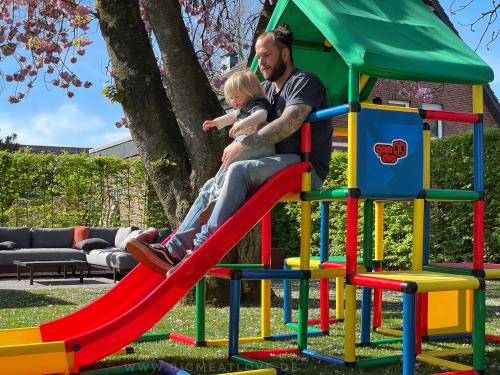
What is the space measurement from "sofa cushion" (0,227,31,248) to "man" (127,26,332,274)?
9.87 metres

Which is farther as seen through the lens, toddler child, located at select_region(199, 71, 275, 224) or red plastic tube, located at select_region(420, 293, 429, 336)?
red plastic tube, located at select_region(420, 293, 429, 336)

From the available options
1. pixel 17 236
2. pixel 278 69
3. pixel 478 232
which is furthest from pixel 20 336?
pixel 17 236

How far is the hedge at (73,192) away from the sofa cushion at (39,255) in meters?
2.79

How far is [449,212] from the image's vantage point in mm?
12750

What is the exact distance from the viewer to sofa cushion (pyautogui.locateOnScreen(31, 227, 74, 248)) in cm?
1409

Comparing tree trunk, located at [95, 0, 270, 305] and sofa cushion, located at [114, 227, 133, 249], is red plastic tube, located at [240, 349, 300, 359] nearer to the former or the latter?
tree trunk, located at [95, 0, 270, 305]

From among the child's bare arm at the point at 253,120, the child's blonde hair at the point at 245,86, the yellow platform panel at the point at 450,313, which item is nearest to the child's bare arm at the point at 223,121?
the child's blonde hair at the point at 245,86

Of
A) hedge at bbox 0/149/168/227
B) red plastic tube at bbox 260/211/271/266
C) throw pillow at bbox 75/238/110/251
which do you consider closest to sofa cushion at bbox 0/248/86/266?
throw pillow at bbox 75/238/110/251

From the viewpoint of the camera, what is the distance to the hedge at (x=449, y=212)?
39.9 ft

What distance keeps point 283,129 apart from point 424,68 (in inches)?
38.4

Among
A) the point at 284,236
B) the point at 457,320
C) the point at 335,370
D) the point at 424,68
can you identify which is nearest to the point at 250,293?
the point at 457,320

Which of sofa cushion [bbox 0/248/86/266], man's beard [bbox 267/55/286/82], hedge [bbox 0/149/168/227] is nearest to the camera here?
man's beard [bbox 267/55/286/82]

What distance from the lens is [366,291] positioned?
5328 mm

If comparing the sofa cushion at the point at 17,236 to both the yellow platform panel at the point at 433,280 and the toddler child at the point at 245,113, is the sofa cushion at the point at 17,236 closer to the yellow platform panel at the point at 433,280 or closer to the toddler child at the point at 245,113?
the toddler child at the point at 245,113
